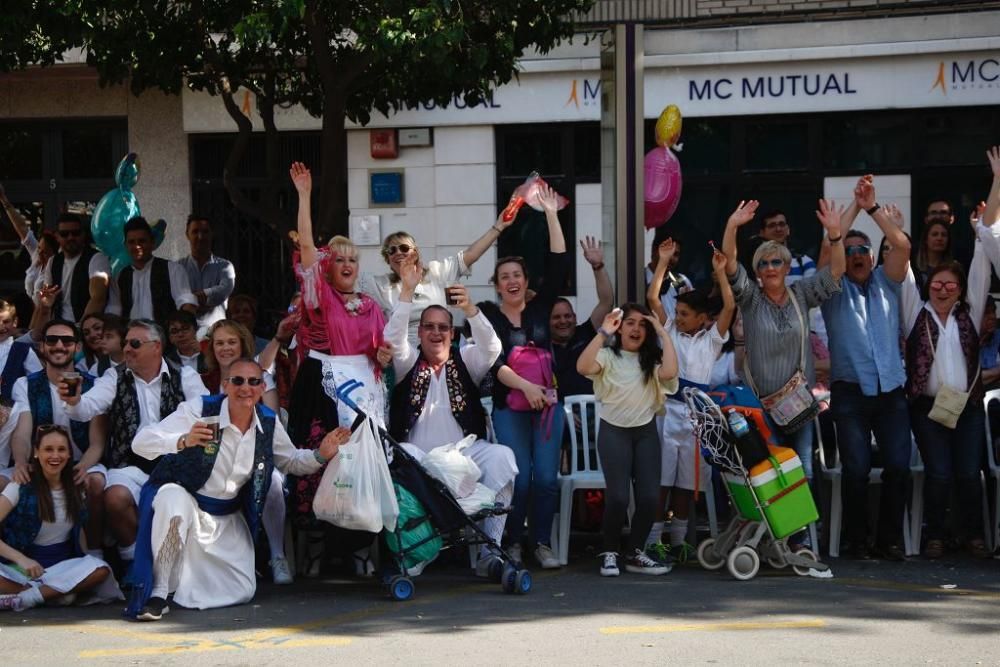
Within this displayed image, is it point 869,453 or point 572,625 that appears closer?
point 572,625

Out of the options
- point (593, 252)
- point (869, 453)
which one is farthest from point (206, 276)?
point (869, 453)

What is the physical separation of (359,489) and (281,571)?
3.55 feet

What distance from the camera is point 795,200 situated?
15.0 meters

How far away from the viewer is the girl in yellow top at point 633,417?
8703 mm

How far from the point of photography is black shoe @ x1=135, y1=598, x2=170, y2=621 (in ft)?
24.7

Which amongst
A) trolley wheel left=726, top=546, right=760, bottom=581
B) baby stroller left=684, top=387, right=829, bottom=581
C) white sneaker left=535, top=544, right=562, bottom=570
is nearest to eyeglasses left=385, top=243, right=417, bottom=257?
baby stroller left=684, top=387, right=829, bottom=581

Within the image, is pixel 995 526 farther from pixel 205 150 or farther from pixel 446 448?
pixel 205 150

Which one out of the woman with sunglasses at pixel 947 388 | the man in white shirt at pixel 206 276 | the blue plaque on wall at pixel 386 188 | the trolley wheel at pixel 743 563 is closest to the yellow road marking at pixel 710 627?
the trolley wheel at pixel 743 563

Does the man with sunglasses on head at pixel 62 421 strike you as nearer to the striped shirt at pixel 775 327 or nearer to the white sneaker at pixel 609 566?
the white sneaker at pixel 609 566

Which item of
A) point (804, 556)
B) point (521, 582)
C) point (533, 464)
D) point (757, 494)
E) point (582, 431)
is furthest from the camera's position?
point (582, 431)

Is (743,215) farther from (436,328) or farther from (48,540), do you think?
(48,540)

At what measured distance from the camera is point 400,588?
7.97 meters

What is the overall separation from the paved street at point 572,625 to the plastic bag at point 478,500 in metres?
0.48

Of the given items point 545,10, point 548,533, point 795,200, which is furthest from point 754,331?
point 795,200
